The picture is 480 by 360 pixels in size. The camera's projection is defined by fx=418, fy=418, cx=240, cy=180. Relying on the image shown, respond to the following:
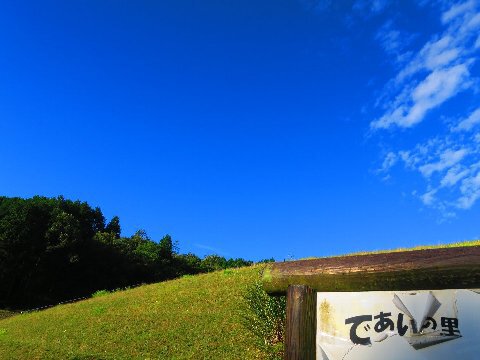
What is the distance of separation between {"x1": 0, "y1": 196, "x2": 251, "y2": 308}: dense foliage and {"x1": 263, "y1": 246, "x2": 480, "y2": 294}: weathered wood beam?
1897 inches

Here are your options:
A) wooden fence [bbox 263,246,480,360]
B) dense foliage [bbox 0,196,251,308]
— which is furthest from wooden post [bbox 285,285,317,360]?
dense foliage [bbox 0,196,251,308]

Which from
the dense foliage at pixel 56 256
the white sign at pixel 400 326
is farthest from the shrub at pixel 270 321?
the dense foliage at pixel 56 256

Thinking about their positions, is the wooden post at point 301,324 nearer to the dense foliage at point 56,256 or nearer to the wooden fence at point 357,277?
the wooden fence at point 357,277

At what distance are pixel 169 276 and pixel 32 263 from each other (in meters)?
18.4

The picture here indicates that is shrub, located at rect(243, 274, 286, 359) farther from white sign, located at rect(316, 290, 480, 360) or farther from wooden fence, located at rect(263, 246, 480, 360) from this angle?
white sign, located at rect(316, 290, 480, 360)

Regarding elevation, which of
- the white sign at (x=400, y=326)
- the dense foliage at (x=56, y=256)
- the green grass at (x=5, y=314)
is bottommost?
the white sign at (x=400, y=326)

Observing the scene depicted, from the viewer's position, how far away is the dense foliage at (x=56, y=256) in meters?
45.2

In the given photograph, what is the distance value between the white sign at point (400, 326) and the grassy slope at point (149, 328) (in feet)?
41.9

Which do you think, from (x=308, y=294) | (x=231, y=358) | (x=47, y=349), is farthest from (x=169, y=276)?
(x=308, y=294)

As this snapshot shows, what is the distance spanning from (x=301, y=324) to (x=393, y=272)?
0.83 meters

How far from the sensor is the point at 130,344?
734 inches

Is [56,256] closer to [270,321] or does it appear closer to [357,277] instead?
[270,321]

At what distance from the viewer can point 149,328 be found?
2092 centimetres

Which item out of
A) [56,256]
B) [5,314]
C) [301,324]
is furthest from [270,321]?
[56,256]
